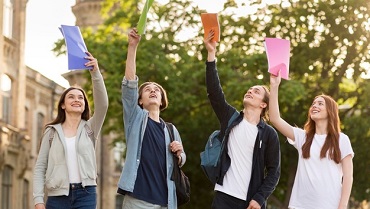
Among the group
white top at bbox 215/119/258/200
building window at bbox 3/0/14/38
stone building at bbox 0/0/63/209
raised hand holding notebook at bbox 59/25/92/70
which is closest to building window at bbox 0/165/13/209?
stone building at bbox 0/0/63/209

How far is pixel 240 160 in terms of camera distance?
10750 mm

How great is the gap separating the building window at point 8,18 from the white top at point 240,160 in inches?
1094

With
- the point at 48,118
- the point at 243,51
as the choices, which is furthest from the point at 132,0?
the point at 48,118

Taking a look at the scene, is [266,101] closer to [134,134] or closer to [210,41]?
[210,41]

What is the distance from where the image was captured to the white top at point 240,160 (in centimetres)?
1064

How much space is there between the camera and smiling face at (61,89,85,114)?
10664 mm

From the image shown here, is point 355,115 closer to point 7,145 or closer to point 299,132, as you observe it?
point 7,145

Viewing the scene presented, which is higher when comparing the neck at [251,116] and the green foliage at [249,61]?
the green foliage at [249,61]

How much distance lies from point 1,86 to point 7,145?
81.8 inches

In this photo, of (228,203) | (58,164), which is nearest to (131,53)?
(58,164)

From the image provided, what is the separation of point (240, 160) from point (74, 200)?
5.63ft

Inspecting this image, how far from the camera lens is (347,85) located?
35.3m

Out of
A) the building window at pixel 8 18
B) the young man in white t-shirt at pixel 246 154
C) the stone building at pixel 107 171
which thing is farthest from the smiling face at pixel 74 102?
the stone building at pixel 107 171

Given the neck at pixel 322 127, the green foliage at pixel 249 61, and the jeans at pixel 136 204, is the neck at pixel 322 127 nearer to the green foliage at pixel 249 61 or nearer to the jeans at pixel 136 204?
the jeans at pixel 136 204
